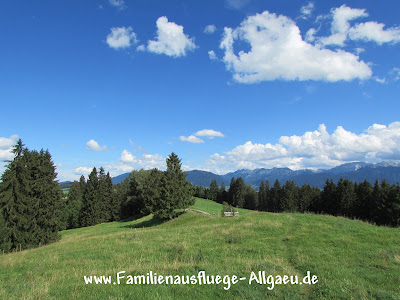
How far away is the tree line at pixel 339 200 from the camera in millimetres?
55731

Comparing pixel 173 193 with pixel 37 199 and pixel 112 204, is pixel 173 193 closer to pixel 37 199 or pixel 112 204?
pixel 37 199

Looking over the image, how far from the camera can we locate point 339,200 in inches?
2790

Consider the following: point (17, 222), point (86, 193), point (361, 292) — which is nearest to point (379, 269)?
point (361, 292)

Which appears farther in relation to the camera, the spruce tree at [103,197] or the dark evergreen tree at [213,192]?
the dark evergreen tree at [213,192]

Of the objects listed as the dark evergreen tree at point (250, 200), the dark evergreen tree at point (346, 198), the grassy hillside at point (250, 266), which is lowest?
the dark evergreen tree at point (250, 200)

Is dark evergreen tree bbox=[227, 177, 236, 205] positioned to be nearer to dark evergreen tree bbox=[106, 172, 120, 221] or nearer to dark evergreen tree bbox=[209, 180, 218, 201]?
dark evergreen tree bbox=[209, 180, 218, 201]

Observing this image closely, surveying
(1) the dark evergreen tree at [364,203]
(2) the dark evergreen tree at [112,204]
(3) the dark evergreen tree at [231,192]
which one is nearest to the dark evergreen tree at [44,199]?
(2) the dark evergreen tree at [112,204]

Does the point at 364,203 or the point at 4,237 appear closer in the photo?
the point at 4,237

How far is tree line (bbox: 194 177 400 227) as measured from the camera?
183ft

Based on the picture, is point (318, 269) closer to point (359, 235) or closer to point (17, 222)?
point (359, 235)

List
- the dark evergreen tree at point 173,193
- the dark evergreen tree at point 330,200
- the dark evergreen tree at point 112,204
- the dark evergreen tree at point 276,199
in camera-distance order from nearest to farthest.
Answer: the dark evergreen tree at point 173,193
the dark evergreen tree at point 330,200
the dark evergreen tree at point 112,204
the dark evergreen tree at point 276,199

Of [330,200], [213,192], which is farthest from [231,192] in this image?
[330,200]

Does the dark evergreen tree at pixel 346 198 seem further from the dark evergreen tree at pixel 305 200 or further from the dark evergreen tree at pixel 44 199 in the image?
the dark evergreen tree at pixel 44 199

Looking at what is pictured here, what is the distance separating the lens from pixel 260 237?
1773cm
